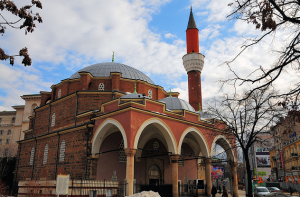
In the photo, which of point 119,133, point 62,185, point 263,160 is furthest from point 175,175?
point 263,160

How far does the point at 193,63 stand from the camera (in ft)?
71.9

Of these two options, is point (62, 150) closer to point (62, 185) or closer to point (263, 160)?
point (62, 185)

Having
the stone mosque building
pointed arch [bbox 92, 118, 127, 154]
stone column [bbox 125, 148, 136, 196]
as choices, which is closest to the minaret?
the stone mosque building

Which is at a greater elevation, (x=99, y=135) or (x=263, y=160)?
(x=99, y=135)

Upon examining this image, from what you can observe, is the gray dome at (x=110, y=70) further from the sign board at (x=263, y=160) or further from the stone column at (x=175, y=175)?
the sign board at (x=263, y=160)

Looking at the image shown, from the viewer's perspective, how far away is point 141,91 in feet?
61.8

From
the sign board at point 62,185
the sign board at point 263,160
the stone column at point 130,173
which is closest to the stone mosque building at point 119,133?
the stone column at point 130,173

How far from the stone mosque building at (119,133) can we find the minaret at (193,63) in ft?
0.28

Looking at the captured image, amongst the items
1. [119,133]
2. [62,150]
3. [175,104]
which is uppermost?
[175,104]

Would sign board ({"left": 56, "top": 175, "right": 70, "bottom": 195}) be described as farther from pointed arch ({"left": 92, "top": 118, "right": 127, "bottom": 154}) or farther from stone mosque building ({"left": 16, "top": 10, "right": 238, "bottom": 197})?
pointed arch ({"left": 92, "top": 118, "right": 127, "bottom": 154})

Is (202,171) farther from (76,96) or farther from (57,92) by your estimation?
(57,92)

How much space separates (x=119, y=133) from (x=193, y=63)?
32.0 ft

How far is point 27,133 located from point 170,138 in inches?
539

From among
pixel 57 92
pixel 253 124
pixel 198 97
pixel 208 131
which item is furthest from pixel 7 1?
pixel 198 97
